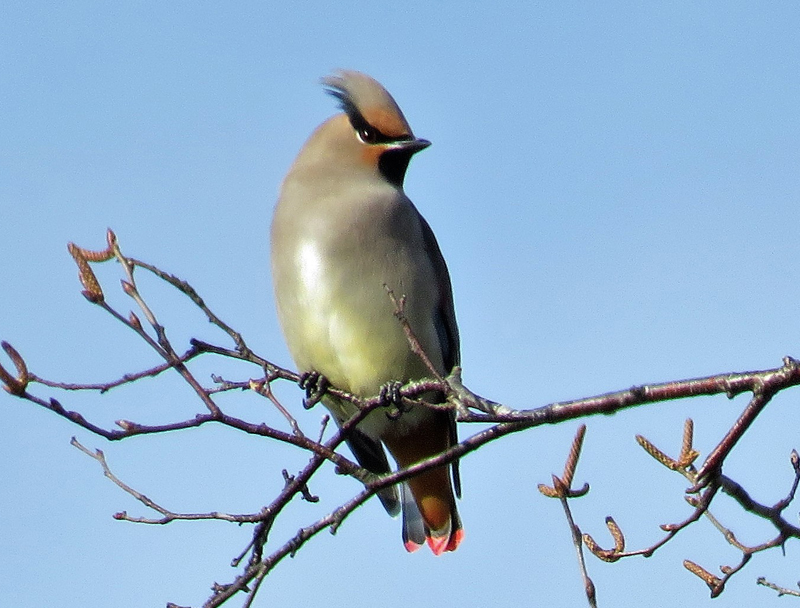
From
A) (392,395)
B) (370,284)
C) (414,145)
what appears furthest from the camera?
(414,145)

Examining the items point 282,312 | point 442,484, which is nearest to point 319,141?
point 282,312

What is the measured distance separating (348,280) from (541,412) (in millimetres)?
1735

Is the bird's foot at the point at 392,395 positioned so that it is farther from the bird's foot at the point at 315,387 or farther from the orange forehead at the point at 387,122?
the orange forehead at the point at 387,122

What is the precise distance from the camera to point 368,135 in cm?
496

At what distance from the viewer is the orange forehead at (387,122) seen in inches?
194

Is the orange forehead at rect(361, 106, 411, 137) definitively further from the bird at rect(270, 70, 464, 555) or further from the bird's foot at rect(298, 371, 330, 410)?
the bird's foot at rect(298, 371, 330, 410)

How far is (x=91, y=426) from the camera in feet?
9.19

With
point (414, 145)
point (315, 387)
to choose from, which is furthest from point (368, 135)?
point (315, 387)

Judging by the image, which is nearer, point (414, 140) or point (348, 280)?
point (348, 280)

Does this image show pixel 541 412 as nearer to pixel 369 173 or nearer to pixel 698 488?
pixel 698 488

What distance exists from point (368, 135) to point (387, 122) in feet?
0.30

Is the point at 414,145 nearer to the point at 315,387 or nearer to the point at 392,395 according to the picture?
the point at 315,387

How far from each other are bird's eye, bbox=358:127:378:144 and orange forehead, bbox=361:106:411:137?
A: 0.02m

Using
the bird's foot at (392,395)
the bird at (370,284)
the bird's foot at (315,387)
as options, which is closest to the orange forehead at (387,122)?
the bird at (370,284)
